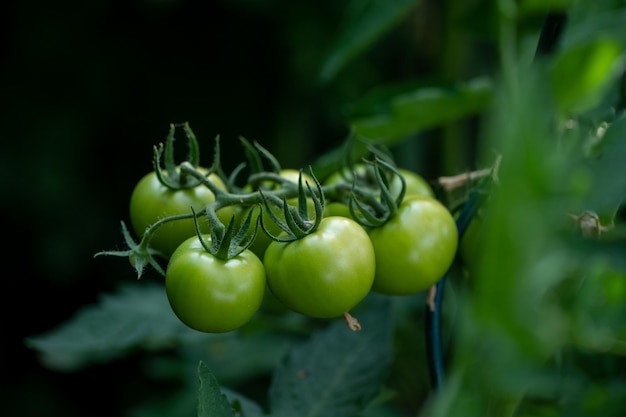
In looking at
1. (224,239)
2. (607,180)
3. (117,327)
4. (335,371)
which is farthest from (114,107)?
(607,180)

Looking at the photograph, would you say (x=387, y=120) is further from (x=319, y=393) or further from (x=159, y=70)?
(x=159, y=70)

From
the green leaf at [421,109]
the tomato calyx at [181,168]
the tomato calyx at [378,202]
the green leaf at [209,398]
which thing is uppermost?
the tomato calyx at [181,168]

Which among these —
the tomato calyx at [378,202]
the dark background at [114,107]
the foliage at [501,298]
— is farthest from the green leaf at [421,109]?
the dark background at [114,107]

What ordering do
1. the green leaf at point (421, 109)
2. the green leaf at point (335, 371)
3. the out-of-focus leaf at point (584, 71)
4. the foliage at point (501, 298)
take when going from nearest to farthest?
the foliage at point (501, 298) < the out-of-focus leaf at point (584, 71) < the green leaf at point (335, 371) < the green leaf at point (421, 109)

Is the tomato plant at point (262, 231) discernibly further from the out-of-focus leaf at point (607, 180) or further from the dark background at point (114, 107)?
the dark background at point (114, 107)

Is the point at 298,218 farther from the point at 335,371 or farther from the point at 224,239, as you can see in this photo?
the point at 335,371

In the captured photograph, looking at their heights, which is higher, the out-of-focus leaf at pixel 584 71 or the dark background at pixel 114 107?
the out-of-focus leaf at pixel 584 71
